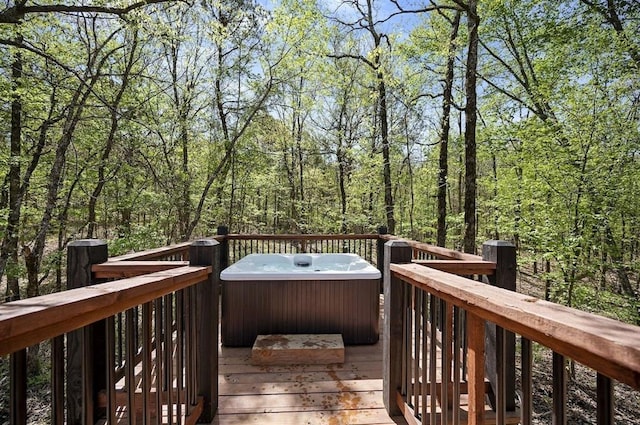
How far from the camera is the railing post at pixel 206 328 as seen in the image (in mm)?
1841

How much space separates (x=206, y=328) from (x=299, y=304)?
128 centimetres

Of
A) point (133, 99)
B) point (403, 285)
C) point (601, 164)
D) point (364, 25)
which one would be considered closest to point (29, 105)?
point (133, 99)

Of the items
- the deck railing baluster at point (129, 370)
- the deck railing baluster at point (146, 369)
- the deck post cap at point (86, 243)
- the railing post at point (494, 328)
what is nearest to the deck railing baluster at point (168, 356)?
the deck railing baluster at point (146, 369)

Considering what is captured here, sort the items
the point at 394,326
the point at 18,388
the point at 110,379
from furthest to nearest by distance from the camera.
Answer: the point at 394,326 → the point at 110,379 → the point at 18,388

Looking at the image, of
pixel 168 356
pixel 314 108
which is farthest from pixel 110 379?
pixel 314 108

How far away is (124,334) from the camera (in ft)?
5.39

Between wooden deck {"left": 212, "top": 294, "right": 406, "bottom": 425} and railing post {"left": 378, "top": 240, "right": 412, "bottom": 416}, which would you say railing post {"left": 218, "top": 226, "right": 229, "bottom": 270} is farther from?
railing post {"left": 378, "top": 240, "right": 412, "bottom": 416}

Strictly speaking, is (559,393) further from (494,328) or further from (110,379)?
(110,379)

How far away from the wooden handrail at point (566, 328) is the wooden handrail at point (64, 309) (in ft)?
3.87

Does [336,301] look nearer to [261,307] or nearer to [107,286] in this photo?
Answer: [261,307]

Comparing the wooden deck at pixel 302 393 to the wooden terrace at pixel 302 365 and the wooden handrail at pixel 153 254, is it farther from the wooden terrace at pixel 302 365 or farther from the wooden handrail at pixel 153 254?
the wooden handrail at pixel 153 254

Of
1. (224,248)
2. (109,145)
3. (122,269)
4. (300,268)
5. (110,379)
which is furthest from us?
(109,145)

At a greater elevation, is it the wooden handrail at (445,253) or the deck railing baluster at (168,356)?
the wooden handrail at (445,253)

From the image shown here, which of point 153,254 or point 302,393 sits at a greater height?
point 153,254
